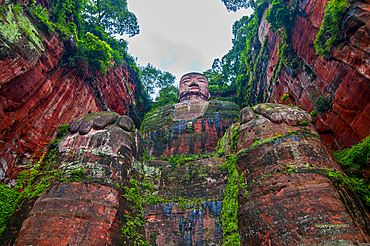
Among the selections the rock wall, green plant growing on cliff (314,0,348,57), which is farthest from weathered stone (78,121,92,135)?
green plant growing on cliff (314,0,348,57)

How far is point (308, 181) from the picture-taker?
23.3 ft

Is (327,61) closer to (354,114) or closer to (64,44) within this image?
(354,114)

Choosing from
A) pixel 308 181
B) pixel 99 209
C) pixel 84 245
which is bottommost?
pixel 84 245

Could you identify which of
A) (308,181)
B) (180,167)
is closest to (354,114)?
(308,181)

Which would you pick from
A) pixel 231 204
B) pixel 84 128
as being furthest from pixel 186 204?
pixel 84 128

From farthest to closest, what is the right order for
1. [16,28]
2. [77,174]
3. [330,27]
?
[330,27], [16,28], [77,174]

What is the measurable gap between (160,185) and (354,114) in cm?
911

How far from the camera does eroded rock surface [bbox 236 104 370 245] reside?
615 cm

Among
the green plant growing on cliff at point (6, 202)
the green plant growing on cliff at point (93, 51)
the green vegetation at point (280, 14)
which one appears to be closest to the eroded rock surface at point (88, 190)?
the green plant growing on cliff at point (6, 202)

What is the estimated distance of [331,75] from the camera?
1007 cm

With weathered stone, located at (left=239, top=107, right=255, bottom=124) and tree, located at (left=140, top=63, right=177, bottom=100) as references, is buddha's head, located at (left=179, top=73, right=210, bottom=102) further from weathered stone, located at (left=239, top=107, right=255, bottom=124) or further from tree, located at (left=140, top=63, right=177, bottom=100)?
weathered stone, located at (left=239, top=107, right=255, bottom=124)

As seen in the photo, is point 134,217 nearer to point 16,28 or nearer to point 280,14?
point 16,28

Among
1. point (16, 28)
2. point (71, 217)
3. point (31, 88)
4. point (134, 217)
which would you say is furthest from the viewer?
point (31, 88)

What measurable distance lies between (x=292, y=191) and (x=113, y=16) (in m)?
21.5
